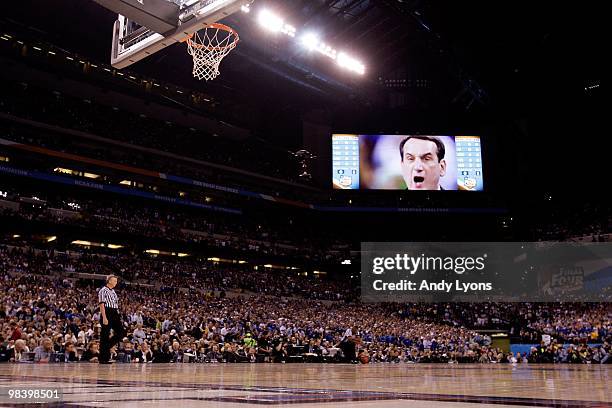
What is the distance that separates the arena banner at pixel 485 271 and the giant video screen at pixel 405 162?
18.7ft

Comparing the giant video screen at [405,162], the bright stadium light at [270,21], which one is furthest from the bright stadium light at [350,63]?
the giant video screen at [405,162]

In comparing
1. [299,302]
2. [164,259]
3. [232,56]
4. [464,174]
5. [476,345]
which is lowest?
[476,345]

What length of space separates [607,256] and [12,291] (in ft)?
99.8

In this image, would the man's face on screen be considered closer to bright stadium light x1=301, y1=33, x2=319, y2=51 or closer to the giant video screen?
the giant video screen

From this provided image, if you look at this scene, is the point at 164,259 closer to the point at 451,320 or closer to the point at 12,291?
the point at 12,291

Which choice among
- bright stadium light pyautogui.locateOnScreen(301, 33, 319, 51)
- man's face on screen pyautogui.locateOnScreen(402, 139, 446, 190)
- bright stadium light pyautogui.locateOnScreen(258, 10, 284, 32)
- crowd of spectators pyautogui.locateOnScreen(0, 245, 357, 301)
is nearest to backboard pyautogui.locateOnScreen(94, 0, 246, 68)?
bright stadium light pyautogui.locateOnScreen(258, 10, 284, 32)

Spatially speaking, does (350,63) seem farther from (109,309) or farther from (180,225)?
(109,309)

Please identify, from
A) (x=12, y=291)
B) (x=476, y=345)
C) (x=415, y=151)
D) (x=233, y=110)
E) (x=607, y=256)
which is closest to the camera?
(x=12, y=291)

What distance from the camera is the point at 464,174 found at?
34156mm

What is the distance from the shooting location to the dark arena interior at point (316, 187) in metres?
21.9

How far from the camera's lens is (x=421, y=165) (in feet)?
112

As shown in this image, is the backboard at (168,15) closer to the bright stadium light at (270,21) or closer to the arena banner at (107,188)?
the bright stadium light at (270,21)

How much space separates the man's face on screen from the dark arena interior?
136 millimetres

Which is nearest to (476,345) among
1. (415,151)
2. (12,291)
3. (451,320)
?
(451,320)
